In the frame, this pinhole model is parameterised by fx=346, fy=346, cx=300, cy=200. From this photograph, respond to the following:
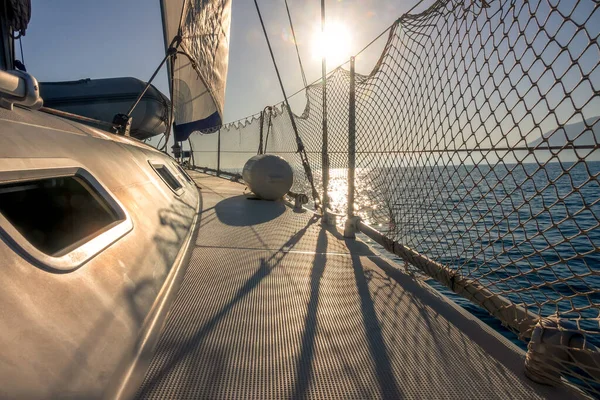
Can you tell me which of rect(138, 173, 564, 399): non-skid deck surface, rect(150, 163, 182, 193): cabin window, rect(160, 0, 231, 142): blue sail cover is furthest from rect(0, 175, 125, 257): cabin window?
rect(160, 0, 231, 142): blue sail cover

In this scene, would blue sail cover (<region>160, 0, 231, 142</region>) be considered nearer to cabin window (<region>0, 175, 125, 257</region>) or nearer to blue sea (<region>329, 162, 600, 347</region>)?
blue sea (<region>329, 162, 600, 347</region>)

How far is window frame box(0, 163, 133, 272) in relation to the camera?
102 centimetres

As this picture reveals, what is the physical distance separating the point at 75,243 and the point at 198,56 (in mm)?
4165

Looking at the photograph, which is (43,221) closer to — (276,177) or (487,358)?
(487,358)

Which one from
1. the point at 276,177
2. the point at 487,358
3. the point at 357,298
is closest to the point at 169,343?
the point at 357,298

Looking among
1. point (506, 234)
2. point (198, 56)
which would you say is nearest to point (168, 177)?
point (198, 56)

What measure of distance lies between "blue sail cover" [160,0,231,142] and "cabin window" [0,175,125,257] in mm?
2884

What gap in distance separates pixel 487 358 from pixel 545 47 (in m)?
1.46

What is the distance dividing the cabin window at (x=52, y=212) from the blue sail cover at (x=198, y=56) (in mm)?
2884

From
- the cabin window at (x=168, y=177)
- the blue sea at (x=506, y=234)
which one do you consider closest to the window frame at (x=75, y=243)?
the blue sea at (x=506, y=234)

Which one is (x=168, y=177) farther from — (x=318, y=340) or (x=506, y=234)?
(x=506, y=234)

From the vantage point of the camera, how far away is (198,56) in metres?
4.88

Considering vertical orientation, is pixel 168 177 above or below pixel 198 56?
below

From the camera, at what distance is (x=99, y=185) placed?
1.81m
